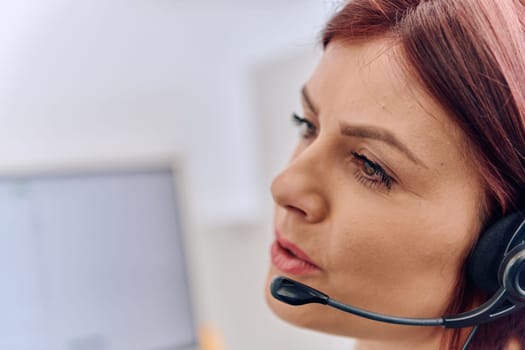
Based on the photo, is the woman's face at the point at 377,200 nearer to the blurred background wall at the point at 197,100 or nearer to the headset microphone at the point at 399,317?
the headset microphone at the point at 399,317

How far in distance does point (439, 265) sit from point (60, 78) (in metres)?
0.80

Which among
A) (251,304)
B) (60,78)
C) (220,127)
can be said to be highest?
(60,78)

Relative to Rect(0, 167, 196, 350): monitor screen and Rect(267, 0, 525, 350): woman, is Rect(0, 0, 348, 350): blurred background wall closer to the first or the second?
Rect(0, 167, 196, 350): monitor screen

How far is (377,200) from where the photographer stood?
450 millimetres

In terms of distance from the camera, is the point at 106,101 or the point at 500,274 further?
the point at 106,101

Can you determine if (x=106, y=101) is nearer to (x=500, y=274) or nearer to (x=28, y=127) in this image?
(x=28, y=127)

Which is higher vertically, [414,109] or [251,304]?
[414,109]

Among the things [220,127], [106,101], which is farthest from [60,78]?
[220,127]

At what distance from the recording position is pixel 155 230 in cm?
78

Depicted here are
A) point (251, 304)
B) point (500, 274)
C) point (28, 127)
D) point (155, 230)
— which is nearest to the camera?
point (500, 274)

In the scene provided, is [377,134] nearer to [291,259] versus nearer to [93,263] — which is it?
[291,259]

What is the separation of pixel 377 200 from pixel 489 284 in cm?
13

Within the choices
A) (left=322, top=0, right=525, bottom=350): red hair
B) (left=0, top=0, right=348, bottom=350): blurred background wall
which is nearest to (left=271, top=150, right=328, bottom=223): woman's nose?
(left=322, top=0, right=525, bottom=350): red hair

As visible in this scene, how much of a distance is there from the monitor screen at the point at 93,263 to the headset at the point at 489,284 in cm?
37
